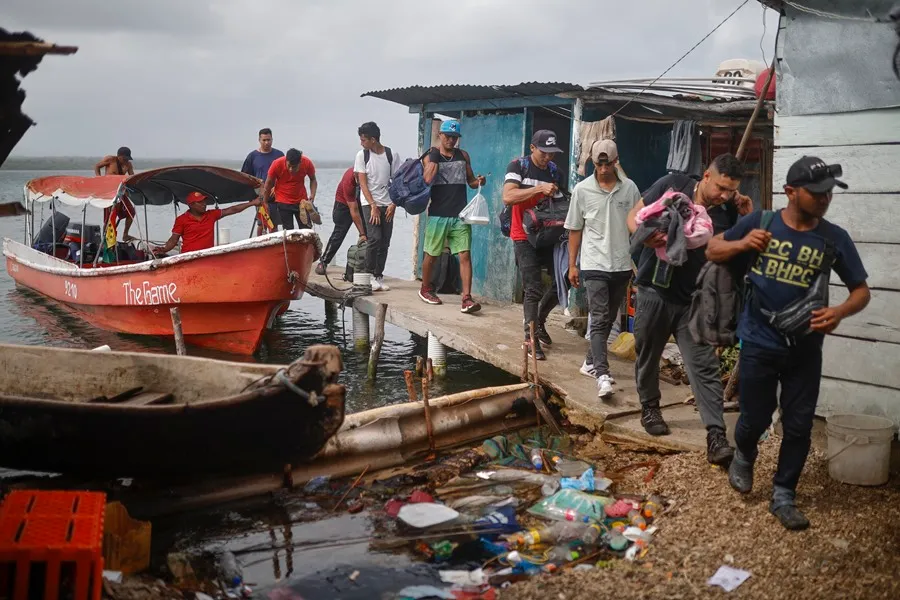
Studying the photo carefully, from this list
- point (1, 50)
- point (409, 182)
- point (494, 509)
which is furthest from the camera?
point (409, 182)

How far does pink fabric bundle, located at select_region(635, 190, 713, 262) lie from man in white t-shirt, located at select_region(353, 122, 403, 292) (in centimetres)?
572

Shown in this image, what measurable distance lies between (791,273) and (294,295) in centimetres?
747

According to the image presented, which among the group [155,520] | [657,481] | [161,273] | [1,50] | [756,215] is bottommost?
[155,520]

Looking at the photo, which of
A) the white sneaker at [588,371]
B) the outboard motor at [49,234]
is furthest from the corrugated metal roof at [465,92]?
the outboard motor at [49,234]

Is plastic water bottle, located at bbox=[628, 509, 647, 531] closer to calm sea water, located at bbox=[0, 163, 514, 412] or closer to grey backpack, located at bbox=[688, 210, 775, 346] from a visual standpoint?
grey backpack, located at bbox=[688, 210, 775, 346]

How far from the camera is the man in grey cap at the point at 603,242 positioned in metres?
6.57

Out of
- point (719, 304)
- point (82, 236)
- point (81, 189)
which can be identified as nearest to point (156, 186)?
point (81, 189)

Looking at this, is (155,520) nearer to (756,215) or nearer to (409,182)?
(756,215)

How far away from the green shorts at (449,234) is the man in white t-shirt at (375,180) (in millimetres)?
1139

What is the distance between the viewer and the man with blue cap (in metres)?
9.27

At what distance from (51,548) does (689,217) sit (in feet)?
13.0

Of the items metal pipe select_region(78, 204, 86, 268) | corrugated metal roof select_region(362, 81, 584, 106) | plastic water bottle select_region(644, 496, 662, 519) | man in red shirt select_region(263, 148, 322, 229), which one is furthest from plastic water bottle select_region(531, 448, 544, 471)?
metal pipe select_region(78, 204, 86, 268)

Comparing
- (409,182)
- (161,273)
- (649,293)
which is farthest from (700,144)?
(161,273)

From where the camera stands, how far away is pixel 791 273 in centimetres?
430
